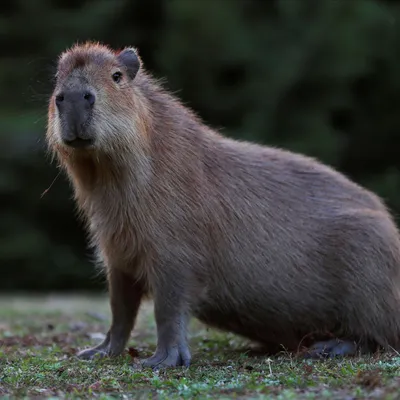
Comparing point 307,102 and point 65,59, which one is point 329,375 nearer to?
point 65,59

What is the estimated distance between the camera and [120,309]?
625 centimetres

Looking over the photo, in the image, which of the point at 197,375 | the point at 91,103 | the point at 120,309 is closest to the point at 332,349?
the point at 197,375

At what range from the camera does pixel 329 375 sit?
4.89 metres

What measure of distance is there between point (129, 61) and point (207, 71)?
32.5 feet

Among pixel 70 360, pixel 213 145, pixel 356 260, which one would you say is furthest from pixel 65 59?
pixel 356 260

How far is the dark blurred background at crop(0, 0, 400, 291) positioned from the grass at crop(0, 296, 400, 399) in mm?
8987

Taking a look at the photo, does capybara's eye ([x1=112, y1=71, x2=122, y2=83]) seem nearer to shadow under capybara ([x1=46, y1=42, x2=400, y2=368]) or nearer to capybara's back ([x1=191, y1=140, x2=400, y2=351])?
shadow under capybara ([x1=46, y1=42, x2=400, y2=368])

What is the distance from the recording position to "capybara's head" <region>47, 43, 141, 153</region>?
557 centimetres

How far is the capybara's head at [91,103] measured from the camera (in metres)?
5.57

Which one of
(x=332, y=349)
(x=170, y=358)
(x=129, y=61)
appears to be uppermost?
(x=129, y=61)

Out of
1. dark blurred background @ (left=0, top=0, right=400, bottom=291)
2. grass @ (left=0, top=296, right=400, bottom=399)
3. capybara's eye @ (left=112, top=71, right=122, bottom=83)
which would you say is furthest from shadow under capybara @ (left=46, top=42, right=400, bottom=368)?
dark blurred background @ (left=0, top=0, right=400, bottom=291)

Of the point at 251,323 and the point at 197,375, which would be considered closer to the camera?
the point at 197,375

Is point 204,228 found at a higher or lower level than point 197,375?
higher

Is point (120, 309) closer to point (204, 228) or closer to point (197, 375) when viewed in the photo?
point (204, 228)
